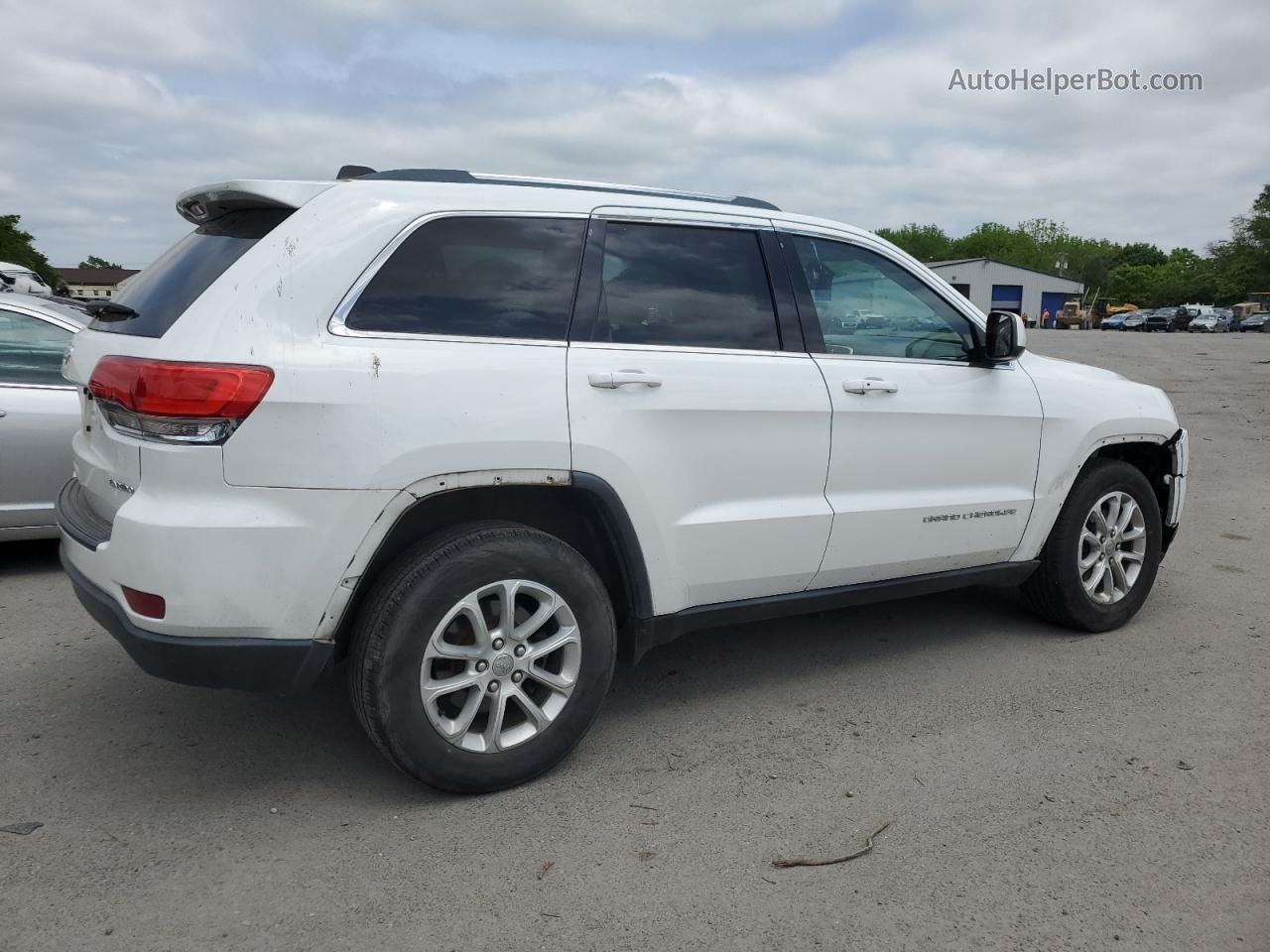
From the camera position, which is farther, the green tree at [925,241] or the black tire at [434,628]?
the green tree at [925,241]

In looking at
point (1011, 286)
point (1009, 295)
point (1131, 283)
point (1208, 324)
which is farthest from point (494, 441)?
point (1131, 283)

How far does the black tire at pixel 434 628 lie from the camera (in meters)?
2.98

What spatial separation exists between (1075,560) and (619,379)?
2635 mm

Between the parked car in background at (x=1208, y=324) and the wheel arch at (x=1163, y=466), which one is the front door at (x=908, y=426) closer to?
the wheel arch at (x=1163, y=466)

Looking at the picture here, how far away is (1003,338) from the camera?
427 centimetres

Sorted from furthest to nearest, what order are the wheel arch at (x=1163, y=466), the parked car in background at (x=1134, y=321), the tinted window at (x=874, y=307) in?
the parked car in background at (x=1134, y=321) < the wheel arch at (x=1163, y=466) < the tinted window at (x=874, y=307)

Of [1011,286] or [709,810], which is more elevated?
[1011,286]

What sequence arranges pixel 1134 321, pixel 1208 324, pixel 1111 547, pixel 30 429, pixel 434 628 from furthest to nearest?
pixel 1134 321 < pixel 1208 324 < pixel 30 429 < pixel 1111 547 < pixel 434 628

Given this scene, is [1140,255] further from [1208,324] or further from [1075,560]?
[1075,560]

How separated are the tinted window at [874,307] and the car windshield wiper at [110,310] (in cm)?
240

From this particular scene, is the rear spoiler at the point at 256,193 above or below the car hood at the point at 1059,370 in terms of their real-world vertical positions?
above

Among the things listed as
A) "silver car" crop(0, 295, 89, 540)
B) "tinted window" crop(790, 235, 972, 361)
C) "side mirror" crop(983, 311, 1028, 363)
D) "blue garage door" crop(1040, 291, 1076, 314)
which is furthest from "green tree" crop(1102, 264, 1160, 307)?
"silver car" crop(0, 295, 89, 540)

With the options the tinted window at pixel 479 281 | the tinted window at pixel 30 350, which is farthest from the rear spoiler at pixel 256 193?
the tinted window at pixel 30 350

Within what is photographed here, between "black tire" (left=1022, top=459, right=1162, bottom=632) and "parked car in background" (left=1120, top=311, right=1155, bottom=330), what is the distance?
2267 inches
